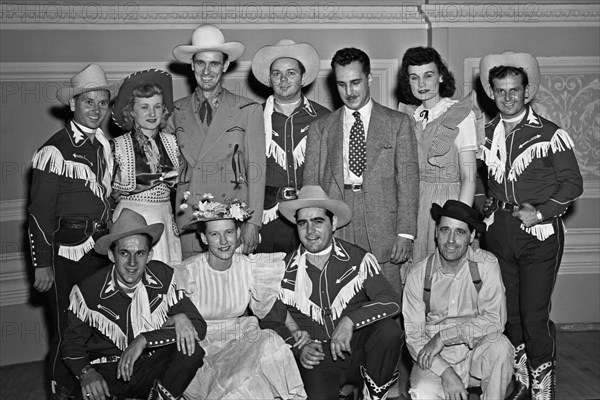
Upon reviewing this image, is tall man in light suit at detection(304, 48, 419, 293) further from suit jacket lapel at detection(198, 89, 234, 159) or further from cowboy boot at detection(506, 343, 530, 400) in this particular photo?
cowboy boot at detection(506, 343, 530, 400)

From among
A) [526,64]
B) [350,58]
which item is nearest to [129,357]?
[350,58]

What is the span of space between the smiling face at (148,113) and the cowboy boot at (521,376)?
2012mm

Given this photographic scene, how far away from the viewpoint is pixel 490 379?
364 centimetres

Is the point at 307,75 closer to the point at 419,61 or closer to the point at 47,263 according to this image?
the point at 419,61

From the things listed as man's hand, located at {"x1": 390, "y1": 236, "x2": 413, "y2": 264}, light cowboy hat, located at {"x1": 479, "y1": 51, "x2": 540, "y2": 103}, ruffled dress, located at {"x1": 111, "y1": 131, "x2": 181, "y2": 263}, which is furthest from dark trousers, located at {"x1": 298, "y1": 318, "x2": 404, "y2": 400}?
light cowboy hat, located at {"x1": 479, "y1": 51, "x2": 540, "y2": 103}

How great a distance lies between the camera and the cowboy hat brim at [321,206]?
148 inches

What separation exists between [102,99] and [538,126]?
205 cm

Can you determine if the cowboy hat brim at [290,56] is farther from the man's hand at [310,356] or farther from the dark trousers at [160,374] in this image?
the dark trousers at [160,374]

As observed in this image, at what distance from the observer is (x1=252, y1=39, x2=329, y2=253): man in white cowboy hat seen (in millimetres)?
4176

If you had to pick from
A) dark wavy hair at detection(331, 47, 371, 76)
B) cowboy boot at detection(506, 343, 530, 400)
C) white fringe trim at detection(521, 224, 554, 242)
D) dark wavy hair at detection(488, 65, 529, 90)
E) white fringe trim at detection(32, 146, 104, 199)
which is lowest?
cowboy boot at detection(506, 343, 530, 400)

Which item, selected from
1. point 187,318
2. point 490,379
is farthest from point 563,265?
point 187,318

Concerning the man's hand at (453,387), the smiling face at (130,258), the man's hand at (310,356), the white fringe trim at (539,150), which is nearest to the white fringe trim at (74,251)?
the smiling face at (130,258)

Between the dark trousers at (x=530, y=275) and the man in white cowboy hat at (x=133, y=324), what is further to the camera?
the dark trousers at (x=530, y=275)

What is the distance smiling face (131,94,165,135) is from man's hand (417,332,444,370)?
62.4 inches
